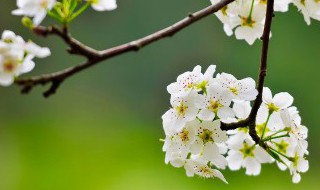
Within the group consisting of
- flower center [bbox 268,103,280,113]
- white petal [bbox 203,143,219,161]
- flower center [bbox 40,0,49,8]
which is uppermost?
flower center [bbox 40,0,49,8]

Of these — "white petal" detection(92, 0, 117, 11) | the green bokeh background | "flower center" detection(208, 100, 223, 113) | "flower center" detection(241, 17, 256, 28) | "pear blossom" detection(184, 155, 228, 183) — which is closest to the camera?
"white petal" detection(92, 0, 117, 11)

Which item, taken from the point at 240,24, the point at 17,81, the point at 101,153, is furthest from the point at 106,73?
the point at 17,81

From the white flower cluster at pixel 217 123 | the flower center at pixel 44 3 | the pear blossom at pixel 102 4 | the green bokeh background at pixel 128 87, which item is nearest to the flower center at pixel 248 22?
the white flower cluster at pixel 217 123

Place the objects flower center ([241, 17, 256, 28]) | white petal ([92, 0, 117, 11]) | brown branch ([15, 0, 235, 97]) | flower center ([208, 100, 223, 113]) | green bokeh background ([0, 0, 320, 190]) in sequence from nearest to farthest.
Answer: brown branch ([15, 0, 235, 97]), white petal ([92, 0, 117, 11]), flower center ([208, 100, 223, 113]), flower center ([241, 17, 256, 28]), green bokeh background ([0, 0, 320, 190])

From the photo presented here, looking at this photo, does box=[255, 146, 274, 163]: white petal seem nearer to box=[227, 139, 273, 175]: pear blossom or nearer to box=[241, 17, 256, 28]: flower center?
box=[227, 139, 273, 175]: pear blossom

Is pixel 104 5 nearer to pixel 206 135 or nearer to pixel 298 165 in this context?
pixel 206 135

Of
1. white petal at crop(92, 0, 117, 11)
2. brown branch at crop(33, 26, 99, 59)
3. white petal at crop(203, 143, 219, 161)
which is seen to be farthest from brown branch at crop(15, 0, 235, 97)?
white petal at crop(203, 143, 219, 161)
